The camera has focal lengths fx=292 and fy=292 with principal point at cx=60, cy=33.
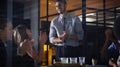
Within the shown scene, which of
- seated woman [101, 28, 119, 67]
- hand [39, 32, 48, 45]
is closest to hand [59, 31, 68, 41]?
hand [39, 32, 48, 45]

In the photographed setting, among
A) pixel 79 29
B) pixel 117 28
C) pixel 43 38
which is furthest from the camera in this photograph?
pixel 117 28

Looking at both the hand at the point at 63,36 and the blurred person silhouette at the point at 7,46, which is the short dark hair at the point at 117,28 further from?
the blurred person silhouette at the point at 7,46

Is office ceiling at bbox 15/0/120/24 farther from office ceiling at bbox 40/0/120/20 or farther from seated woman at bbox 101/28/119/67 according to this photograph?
seated woman at bbox 101/28/119/67

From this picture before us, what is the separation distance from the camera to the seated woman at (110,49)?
3977 mm

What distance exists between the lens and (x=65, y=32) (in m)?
3.86

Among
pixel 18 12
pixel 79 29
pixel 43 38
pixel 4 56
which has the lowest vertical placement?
pixel 4 56

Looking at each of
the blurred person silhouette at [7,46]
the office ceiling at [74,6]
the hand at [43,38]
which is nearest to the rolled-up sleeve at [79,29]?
the office ceiling at [74,6]

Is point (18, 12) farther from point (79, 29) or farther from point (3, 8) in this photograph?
point (79, 29)


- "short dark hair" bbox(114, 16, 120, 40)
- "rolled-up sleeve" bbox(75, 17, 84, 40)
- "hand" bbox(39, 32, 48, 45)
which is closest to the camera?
"hand" bbox(39, 32, 48, 45)

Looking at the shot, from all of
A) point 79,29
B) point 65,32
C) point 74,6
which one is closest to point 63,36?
point 65,32

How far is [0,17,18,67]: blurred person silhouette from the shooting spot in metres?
3.83

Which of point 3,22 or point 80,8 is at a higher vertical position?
point 80,8

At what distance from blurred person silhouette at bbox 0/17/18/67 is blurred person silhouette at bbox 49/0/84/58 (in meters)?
0.53

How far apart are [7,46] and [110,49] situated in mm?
1390
